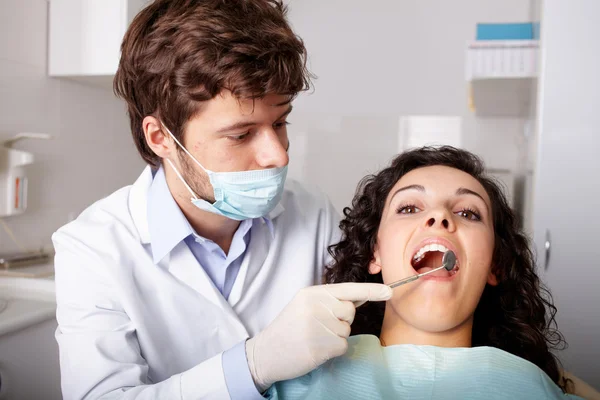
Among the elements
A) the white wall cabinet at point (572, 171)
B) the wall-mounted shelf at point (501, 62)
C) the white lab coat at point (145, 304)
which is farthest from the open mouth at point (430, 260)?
the wall-mounted shelf at point (501, 62)

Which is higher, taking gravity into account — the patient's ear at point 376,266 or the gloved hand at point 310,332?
the patient's ear at point 376,266

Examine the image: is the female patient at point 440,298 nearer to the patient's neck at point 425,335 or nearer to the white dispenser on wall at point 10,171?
the patient's neck at point 425,335

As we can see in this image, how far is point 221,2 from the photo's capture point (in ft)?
4.15

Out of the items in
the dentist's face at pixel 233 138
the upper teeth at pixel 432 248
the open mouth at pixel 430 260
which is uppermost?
the dentist's face at pixel 233 138

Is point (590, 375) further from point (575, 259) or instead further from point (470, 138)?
point (470, 138)

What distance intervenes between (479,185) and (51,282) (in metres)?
1.36

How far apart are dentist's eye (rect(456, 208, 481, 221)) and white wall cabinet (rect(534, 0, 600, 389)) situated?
88 centimetres

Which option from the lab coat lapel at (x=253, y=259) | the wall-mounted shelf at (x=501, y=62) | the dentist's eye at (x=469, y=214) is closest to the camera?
the dentist's eye at (x=469, y=214)

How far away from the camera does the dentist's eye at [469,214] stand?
1232mm

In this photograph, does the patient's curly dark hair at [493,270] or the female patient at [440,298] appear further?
the patient's curly dark hair at [493,270]

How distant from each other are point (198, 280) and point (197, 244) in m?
0.12

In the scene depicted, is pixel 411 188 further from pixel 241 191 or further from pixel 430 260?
pixel 241 191

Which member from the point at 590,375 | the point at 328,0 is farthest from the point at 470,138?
the point at 590,375

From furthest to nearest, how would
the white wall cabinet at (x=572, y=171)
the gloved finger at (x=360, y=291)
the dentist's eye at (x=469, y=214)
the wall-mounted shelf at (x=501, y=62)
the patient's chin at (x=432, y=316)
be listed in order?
the wall-mounted shelf at (x=501, y=62)
the white wall cabinet at (x=572, y=171)
the dentist's eye at (x=469, y=214)
the patient's chin at (x=432, y=316)
the gloved finger at (x=360, y=291)
